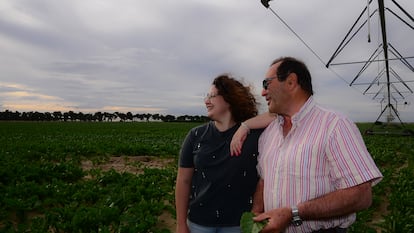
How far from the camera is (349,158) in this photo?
207cm

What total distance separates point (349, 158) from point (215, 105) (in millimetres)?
1251

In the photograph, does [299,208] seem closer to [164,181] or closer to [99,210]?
[99,210]

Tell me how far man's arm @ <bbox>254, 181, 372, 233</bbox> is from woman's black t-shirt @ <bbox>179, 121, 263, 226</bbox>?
2.53 feet

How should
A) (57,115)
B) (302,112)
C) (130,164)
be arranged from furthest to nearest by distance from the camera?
1. (57,115)
2. (130,164)
3. (302,112)

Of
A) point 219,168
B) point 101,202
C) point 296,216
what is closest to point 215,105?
point 219,168

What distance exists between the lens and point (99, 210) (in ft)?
18.4

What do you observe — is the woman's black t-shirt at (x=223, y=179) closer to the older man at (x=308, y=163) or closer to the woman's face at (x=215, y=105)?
the woman's face at (x=215, y=105)

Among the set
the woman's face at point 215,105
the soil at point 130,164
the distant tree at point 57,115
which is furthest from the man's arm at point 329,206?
the distant tree at point 57,115

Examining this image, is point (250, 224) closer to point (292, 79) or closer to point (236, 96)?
point (292, 79)

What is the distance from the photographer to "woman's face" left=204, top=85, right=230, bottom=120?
10.00ft

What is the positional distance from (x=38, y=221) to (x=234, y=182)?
3657 millimetres

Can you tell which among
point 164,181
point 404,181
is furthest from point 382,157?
point 164,181

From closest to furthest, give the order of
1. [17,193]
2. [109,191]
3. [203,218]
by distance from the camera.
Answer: [203,218], [17,193], [109,191]

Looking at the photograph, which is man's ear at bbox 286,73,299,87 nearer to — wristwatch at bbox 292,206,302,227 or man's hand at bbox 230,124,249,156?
man's hand at bbox 230,124,249,156
